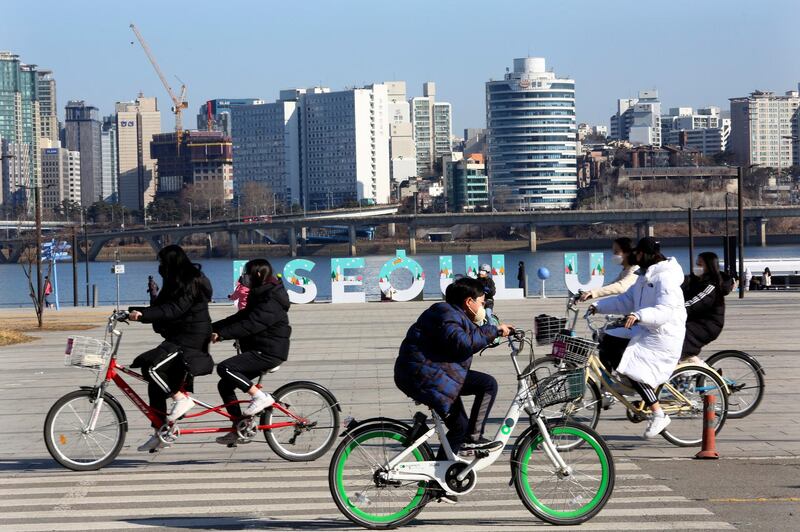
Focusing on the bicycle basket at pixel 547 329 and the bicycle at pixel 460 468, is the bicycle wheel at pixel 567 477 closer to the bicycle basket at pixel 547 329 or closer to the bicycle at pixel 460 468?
the bicycle at pixel 460 468

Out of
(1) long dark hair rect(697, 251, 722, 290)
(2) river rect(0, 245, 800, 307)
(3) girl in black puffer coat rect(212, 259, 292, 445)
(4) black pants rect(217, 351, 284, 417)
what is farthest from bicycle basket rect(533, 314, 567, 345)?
(2) river rect(0, 245, 800, 307)

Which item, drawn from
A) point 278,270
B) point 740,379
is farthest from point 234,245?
point 740,379

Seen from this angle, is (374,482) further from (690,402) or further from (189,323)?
(690,402)

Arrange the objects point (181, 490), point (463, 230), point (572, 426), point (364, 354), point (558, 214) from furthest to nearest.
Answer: point (463, 230) → point (558, 214) → point (364, 354) → point (181, 490) → point (572, 426)

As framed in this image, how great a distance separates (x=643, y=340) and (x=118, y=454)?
14.7 feet

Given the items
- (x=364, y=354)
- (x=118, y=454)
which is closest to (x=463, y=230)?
(x=364, y=354)

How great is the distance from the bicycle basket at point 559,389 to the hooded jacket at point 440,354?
464 millimetres

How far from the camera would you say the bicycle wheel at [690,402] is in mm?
10266

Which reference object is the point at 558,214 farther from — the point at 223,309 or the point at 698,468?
the point at 698,468

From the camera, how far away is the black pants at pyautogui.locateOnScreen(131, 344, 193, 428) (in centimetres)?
941

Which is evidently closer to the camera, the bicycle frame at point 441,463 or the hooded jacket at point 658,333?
the bicycle frame at point 441,463

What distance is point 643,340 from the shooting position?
990 centimetres

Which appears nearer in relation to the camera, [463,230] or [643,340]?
[643,340]

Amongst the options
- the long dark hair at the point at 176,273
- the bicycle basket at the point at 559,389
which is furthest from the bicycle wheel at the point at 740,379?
the long dark hair at the point at 176,273
